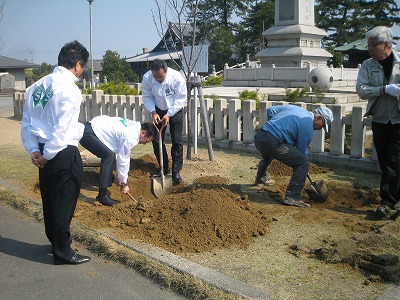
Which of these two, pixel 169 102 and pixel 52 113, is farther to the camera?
pixel 169 102

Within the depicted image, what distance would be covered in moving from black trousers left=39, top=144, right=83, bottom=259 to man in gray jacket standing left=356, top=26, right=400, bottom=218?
3.18m

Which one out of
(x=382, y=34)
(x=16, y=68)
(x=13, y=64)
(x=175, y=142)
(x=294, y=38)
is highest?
(x=13, y=64)

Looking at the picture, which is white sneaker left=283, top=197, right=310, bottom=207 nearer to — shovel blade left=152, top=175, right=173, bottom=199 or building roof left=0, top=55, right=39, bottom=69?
shovel blade left=152, top=175, right=173, bottom=199

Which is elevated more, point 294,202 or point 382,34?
point 382,34

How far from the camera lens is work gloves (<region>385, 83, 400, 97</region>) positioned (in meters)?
4.69

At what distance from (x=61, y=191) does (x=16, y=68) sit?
42946 millimetres

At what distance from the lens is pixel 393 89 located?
15.5ft

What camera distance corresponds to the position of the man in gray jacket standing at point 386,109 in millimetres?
4836

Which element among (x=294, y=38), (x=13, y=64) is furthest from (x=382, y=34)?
(x=13, y=64)

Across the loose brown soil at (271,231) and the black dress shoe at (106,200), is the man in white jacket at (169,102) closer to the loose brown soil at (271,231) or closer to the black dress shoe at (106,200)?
the loose brown soil at (271,231)

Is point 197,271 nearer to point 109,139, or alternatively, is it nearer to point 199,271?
point 199,271

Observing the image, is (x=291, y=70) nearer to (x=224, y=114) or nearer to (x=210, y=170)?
(x=224, y=114)

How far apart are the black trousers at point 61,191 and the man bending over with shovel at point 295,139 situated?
2.42m

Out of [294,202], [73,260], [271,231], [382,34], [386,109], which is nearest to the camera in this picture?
[73,260]
